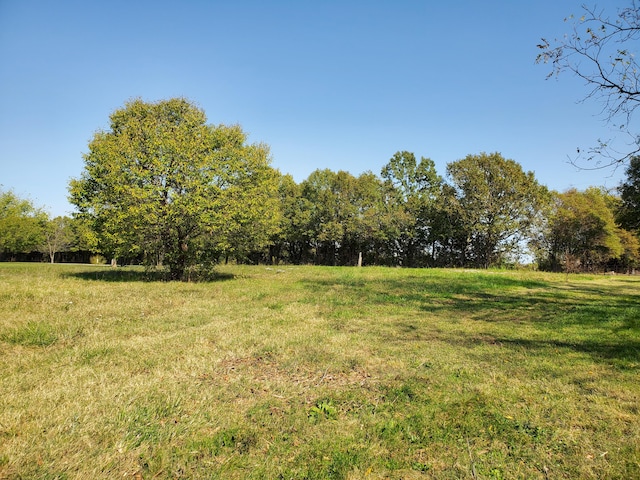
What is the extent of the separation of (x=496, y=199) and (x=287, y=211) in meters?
30.1

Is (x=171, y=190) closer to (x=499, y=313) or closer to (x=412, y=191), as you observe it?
(x=499, y=313)

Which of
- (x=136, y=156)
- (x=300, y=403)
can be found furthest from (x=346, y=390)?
(x=136, y=156)

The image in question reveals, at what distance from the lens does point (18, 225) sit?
5584 cm

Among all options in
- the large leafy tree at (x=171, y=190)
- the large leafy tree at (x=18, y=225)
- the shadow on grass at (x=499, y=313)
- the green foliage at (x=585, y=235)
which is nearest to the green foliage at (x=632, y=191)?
the shadow on grass at (x=499, y=313)

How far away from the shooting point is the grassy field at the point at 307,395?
12.7 ft

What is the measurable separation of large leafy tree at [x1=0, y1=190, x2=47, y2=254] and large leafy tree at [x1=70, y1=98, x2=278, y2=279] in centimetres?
4823

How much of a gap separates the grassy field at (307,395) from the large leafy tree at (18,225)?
58271mm

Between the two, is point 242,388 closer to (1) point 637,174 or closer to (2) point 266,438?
(2) point 266,438

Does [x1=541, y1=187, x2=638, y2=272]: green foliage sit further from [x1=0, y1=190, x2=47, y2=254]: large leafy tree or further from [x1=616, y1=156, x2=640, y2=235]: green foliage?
[x1=0, y1=190, x2=47, y2=254]: large leafy tree

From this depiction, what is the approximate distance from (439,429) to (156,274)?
2115cm

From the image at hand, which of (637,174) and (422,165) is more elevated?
(422,165)

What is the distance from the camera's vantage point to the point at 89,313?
34.4ft

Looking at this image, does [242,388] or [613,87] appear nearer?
[242,388]

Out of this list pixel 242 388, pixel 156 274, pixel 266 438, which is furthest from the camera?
pixel 156 274
